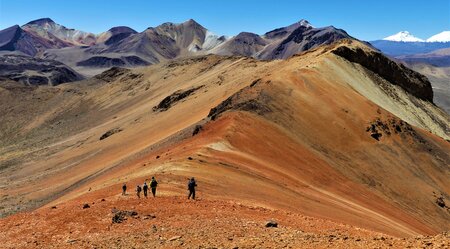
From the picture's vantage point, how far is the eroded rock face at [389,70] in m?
71.5

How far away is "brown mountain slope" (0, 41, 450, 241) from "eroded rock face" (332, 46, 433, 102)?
1415mm

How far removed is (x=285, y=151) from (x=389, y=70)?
45.9 metres

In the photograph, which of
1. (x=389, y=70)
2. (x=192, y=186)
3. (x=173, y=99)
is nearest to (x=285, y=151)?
(x=192, y=186)

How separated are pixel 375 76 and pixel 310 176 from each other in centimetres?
4341

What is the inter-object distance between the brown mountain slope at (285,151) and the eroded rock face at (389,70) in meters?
1.42

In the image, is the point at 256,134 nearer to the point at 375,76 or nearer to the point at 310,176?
the point at 310,176

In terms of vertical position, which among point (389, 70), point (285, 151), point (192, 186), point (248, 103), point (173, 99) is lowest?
point (285, 151)

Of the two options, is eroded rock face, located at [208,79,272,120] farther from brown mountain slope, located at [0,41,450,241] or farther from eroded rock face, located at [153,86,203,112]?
eroded rock face, located at [153,86,203,112]

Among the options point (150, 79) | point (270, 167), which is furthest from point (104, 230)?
point (150, 79)

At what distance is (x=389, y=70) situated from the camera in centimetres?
7612

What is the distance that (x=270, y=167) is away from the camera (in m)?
32.0

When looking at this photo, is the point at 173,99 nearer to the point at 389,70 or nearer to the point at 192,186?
the point at 389,70

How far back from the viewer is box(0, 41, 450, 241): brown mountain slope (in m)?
27.9

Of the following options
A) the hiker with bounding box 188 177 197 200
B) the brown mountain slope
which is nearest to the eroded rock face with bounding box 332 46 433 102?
the brown mountain slope
